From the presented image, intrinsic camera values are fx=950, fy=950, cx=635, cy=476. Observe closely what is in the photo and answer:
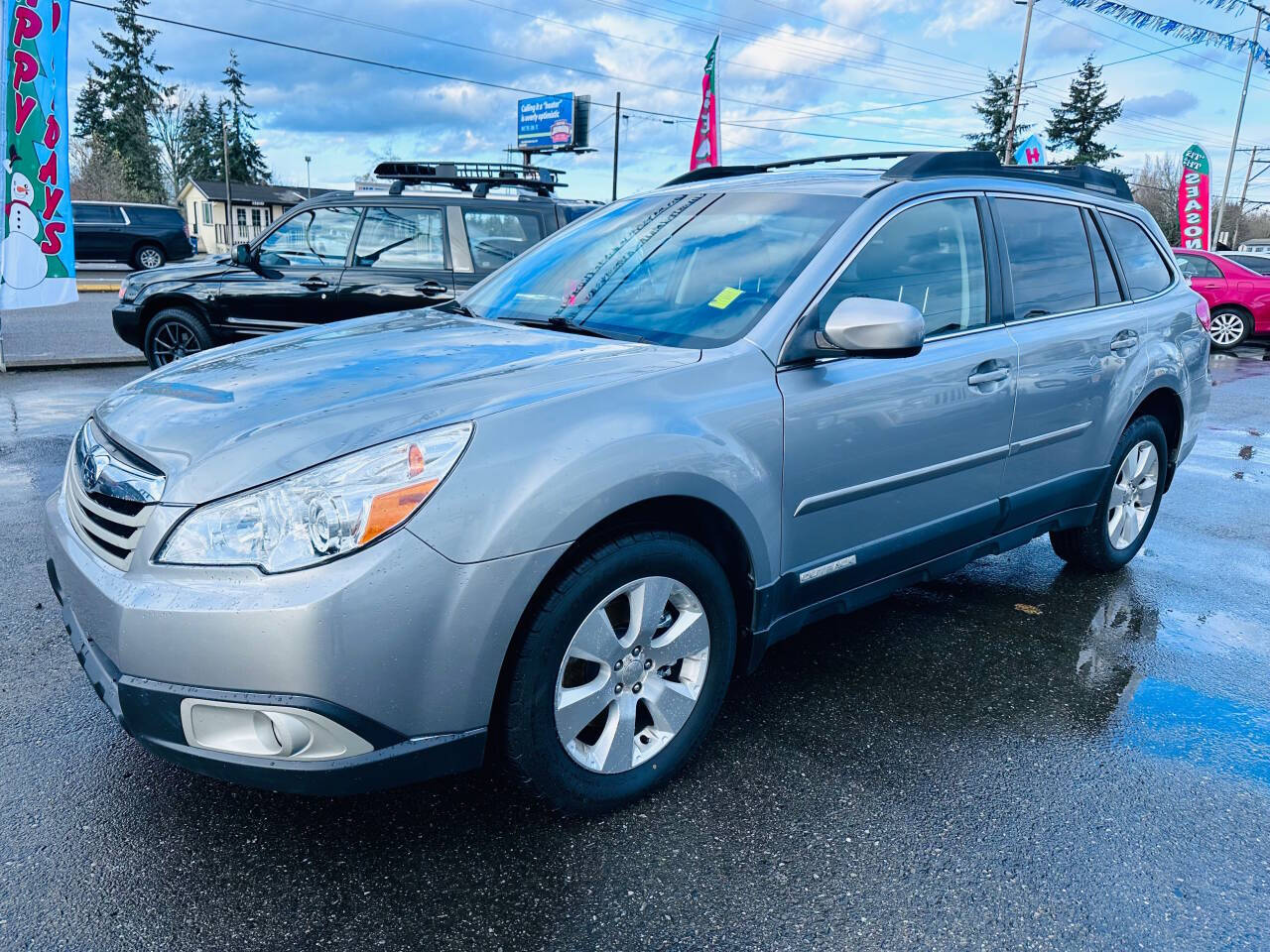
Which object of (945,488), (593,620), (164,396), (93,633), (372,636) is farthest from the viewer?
(945,488)

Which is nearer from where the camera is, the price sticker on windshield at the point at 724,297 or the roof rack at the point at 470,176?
the price sticker on windshield at the point at 724,297

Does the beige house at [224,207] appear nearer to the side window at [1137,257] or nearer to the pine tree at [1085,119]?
the pine tree at [1085,119]

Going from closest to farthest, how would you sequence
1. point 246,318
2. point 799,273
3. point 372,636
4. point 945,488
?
point 372,636 → point 799,273 → point 945,488 → point 246,318

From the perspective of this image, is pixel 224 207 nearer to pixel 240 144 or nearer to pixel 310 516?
pixel 240 144

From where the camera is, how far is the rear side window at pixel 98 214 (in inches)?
997

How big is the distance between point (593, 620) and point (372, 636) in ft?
1.90

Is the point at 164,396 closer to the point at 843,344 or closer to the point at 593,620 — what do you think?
the point at 593,620

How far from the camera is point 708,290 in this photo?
3051mm

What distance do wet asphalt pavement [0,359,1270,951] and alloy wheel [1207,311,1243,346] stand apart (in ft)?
48.2

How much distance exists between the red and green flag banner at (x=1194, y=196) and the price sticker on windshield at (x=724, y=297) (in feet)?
90.4

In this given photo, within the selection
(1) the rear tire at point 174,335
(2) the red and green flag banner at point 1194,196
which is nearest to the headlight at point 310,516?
(1) the rear tire at point 174,335

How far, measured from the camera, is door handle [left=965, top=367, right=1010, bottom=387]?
3.33 m

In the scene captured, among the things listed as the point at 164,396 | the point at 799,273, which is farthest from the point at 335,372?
the point at 799,273

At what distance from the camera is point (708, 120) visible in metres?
19.9
